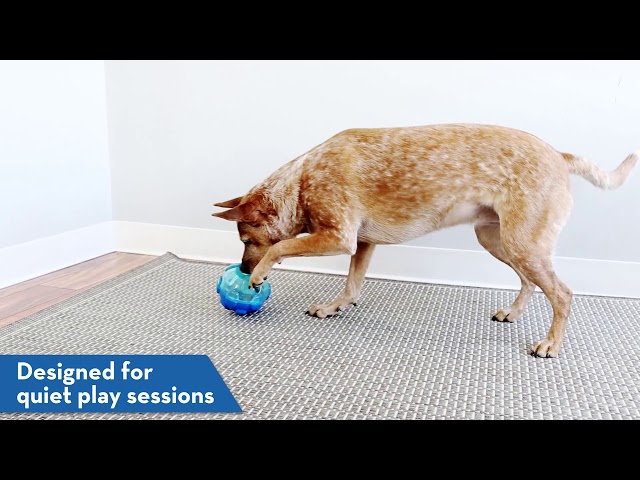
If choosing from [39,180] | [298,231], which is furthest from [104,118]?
[298,231]

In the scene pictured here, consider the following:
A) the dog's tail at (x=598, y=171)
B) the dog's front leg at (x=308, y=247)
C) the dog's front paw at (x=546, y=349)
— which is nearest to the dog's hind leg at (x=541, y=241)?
the dog's front paw at (x=546, y=349)

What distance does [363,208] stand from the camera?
259cm

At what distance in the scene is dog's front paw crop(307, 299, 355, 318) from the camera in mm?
2779

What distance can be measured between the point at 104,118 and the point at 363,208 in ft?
6.31

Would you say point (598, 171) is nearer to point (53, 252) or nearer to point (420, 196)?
point (420, 196)

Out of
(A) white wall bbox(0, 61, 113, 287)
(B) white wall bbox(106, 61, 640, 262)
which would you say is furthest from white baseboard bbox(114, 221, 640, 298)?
(A) white wall bbox(0, 61, 113, 287)

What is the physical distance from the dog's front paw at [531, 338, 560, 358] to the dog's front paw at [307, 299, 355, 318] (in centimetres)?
83

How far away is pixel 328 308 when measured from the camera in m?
2.79

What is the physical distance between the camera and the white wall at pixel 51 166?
3076mm

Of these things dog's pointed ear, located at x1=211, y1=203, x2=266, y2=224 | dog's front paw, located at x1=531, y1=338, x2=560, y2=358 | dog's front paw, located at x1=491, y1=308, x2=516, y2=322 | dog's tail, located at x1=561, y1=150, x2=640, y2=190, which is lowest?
dog's front paw, located at x1=491, y1=308, x2=516, y2=322

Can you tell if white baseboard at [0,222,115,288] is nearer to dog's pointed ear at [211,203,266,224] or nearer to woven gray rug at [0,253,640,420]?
woven gray rug at [0,253,640,420]

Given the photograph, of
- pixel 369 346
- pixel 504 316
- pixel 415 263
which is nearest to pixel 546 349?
pixel 504 316

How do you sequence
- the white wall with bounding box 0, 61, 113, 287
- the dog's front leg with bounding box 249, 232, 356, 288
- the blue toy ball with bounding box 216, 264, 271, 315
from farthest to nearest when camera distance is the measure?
the white wall with bounding box 0, 61, 113, 287 → the blue toy ball with bounding box 216, 264, 271, 315 → the dog's front leg with bounding box 249, 232, 356, 288

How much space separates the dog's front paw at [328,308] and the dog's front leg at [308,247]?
1.05 feet
